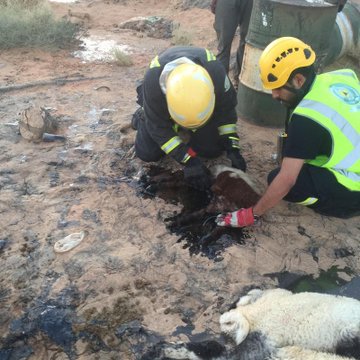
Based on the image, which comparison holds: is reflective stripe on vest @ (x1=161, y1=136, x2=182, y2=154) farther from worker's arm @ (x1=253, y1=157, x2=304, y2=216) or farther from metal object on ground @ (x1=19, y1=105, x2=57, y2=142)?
metal object on ground @ (x1=19, y1=105, x2=57, y2=142)

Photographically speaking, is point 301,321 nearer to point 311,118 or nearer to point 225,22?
point 311,118

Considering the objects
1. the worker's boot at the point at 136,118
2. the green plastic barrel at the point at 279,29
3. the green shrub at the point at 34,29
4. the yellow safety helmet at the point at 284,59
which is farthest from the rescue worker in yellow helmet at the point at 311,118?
the green shrub at the point at 34,29

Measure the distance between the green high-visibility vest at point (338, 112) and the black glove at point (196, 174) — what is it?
97cm

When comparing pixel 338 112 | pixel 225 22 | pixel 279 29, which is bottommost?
pixel 338 112

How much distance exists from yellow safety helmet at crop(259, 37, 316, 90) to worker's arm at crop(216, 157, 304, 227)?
539 millimetres

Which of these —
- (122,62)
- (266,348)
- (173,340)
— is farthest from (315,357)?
(122,62)

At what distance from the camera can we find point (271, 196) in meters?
2.68

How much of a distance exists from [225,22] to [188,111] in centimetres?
254

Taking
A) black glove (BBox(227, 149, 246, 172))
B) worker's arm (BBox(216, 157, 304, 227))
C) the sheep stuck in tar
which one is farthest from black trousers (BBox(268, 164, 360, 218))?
the sheep stuck in tar

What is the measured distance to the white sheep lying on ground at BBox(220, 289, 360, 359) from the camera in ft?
6.82

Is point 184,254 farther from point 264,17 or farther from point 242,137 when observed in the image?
point 264,17

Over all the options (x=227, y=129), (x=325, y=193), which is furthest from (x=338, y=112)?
(x=227, y=129)

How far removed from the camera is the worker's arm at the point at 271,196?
2.56 m

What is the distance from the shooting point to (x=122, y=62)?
6281 mm
